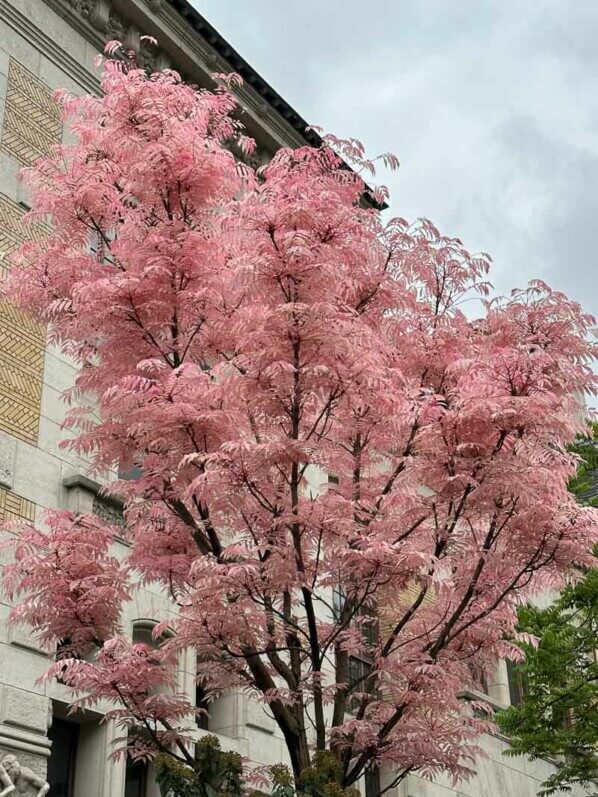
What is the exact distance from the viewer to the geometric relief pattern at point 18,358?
15688mm

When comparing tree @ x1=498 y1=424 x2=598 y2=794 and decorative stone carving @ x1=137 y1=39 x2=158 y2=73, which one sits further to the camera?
decorative stone carving @ x1=137 y1=39 x2=158 y2=73

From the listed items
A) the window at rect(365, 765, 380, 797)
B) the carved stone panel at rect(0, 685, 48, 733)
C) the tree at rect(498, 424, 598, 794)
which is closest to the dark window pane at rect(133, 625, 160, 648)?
the carved stone panel at rect(0, 685, 48, 733)

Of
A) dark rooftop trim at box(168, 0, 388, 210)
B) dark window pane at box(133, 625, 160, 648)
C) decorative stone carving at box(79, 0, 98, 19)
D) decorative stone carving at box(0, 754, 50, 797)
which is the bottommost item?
decorative stone carving at box(0, 754, 50, 797)

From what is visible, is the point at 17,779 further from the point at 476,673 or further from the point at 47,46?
the point at 47,46

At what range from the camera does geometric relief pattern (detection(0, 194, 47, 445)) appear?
1569cm

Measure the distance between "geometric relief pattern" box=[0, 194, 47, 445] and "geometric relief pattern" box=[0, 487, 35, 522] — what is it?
34.2 inches

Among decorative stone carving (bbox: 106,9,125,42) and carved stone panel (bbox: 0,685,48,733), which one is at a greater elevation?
decorative stone carving (bbox: 106,9,125,42)

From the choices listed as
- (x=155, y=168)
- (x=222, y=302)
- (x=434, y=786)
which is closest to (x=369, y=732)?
(x=222, y=302)

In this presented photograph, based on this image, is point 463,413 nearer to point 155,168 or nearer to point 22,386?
point 155,168

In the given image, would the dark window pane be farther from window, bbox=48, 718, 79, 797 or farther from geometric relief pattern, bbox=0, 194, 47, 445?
geometric relief pattern, bbox=0, 194, 47, 445

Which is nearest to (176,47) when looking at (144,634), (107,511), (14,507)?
(107,511)

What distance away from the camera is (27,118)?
703 inches

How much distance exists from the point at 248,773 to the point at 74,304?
5427 millimetres

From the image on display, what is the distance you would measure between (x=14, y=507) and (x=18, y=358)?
7.40ft
